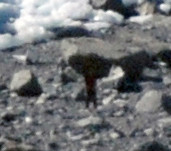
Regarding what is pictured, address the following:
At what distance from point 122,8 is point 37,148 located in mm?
2390

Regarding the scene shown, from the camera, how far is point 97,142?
151 inches

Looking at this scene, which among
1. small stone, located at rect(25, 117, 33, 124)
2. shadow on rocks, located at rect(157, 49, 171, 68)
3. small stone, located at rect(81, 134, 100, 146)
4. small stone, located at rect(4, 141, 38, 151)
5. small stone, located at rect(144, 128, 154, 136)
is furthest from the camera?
shadow on rocks, located at rect(157, 49, 171, 68)

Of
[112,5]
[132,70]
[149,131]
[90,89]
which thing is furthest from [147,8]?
[149,131]

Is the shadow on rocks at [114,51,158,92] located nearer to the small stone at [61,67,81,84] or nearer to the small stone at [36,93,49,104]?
the small stone at [61,67,81,84]

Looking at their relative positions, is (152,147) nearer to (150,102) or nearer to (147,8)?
(150,102)

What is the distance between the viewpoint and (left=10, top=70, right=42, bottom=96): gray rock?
439cm

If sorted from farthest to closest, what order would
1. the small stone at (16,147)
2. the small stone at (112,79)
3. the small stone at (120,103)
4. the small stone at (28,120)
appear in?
the small stone at (112,79)
the small stone at (120,103)
the small stone at (28,120)
the small stone at (16,147)

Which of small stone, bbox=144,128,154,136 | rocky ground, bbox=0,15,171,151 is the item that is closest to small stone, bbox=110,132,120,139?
rocky ground, bbox=0,15,171,151

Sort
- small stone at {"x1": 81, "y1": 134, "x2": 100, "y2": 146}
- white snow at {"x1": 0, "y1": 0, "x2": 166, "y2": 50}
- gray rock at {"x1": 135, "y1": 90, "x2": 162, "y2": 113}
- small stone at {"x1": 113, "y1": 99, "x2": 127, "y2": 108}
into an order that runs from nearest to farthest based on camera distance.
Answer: small stone at {"x1": 81, "y1": 134, "x2": 100, "y2": 146}, gray rock at {"x1": 135, "y1": 90, "x2": 162, "y2": 113}, small stone at {"x1": 113, "y1": 99, "x2": 127, "y2": 108}, white snow at {"x1": 0, "y1": 0, "x2": 166, "y2": 50}

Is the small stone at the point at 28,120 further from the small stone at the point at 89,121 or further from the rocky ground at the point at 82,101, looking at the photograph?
the small stone at the point at 89,121

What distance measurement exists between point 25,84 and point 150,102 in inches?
25.1

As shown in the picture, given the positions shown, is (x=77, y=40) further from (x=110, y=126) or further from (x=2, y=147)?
(x=2, y=147)

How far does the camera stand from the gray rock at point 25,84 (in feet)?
14.4

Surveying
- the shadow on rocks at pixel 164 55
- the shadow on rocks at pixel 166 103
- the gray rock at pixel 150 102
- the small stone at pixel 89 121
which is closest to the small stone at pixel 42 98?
the small stone at pixel 89 121
